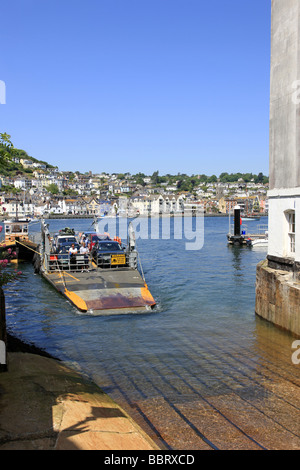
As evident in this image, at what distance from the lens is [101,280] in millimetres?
23391

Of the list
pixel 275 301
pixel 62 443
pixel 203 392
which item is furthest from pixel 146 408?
pixel 275 301

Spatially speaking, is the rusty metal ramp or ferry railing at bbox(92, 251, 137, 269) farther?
ferry railing at bbox(92, 251, 137, 269)

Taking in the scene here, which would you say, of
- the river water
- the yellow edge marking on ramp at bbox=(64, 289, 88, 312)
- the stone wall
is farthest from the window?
the yellow edge marking on ramp at bbox=(64, 289, 88, 312)

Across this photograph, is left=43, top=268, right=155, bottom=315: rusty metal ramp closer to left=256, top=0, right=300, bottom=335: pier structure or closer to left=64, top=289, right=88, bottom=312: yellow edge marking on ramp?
left=64, top=289, right=88, bottom=312: yellow edge marking on ramp

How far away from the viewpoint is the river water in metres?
9.37

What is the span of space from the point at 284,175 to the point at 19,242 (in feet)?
112

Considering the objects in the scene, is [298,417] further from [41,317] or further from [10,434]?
[41,317]

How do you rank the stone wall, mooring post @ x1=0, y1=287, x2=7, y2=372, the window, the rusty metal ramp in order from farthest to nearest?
the rusty metal ramp
the window
the stone wall
mooring post @ x1=0, y1=287, x2=7, y2=372

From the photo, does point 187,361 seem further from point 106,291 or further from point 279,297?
point 106,291

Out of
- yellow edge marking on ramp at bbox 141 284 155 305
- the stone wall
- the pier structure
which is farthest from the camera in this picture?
yellow edge marking on ramp at bbox 141 284 155 305

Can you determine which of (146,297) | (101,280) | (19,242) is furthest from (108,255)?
(19,242)

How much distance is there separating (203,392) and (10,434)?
6.02m

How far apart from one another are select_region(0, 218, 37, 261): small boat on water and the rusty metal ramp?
19466 millimetres

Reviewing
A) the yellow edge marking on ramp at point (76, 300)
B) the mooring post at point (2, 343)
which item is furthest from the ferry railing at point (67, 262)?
the mooring post at point (2, 343)
